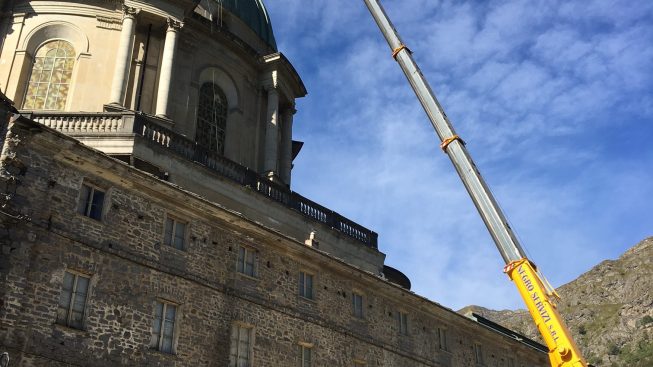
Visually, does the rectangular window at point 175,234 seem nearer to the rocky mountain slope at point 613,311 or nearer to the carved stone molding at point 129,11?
the carved stone molding at point 129,11

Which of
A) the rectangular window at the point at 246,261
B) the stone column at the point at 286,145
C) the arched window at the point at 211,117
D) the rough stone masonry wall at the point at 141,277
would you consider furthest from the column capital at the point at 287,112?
the rectangular window at the point at 246,261

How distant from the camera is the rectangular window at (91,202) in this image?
1792cm

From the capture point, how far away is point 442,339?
94.7ft

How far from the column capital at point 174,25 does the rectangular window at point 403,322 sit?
15949 mm

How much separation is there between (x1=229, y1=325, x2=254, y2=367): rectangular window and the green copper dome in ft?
66.9

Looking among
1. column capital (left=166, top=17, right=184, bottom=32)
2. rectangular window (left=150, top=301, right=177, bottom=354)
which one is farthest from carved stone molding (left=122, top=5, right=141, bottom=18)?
rectangular window (left=150, top=301, right=177, bottom=354)

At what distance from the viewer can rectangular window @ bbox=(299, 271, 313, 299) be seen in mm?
23516

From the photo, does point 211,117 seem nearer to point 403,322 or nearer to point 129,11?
point 129,11

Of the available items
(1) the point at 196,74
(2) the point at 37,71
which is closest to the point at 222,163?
(1) the point at 196,74

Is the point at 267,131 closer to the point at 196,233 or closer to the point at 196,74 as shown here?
the point at 196,74

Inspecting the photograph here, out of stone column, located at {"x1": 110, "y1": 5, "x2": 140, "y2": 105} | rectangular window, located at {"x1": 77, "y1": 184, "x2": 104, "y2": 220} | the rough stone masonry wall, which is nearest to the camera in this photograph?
the rough stone masonry wall

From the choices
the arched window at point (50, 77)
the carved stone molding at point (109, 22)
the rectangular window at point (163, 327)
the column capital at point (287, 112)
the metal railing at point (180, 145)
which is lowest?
the rectangular window at point (163, 327)

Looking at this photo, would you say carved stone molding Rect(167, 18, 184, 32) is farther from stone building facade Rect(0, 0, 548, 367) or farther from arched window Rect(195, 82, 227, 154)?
arched window Rect(195, 82, 227, 154)

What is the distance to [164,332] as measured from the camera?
1869 centimetres
